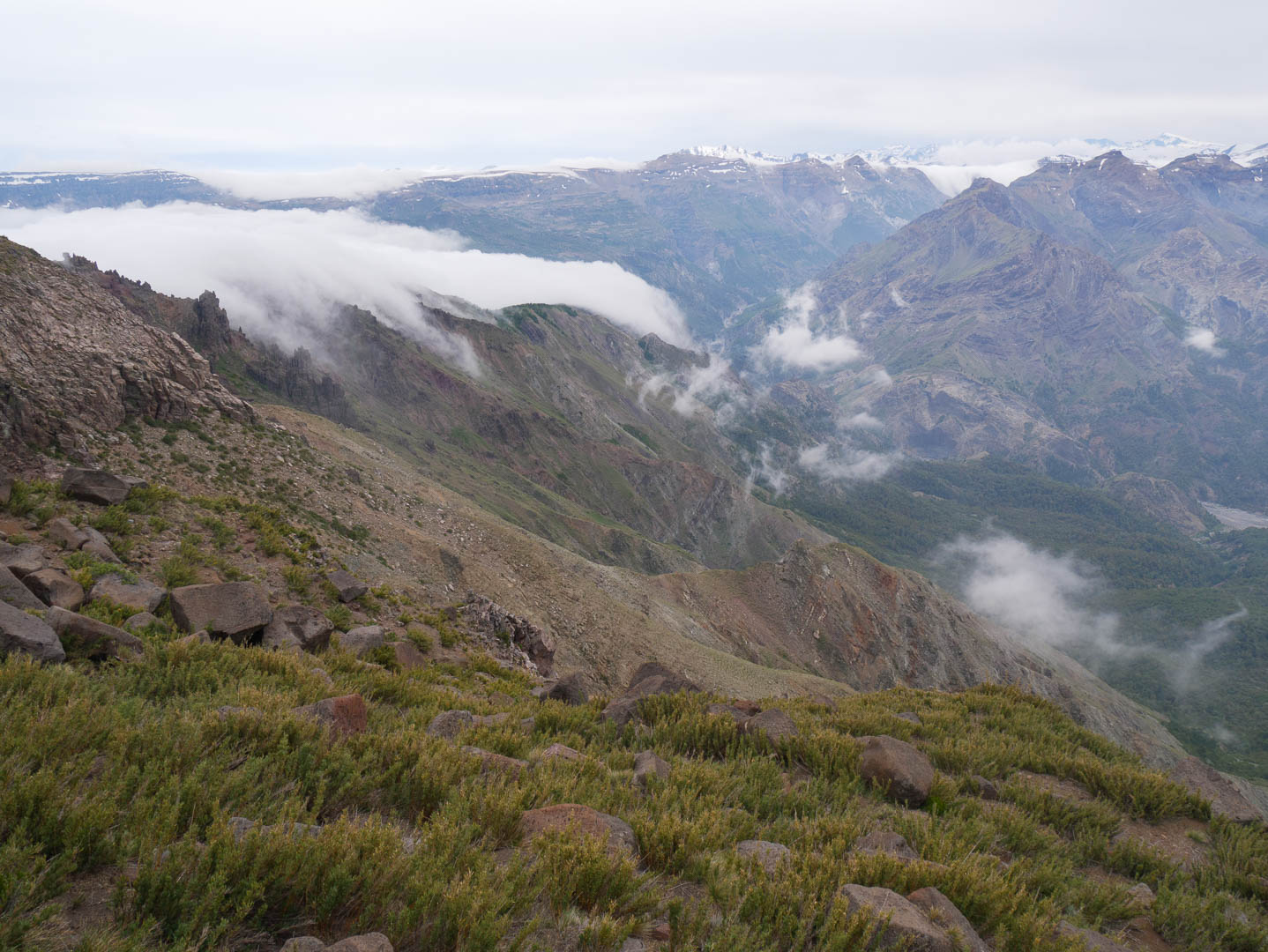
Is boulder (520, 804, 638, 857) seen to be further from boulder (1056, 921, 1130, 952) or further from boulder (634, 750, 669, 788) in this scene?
boulder (1056, 921, 1130, 952)

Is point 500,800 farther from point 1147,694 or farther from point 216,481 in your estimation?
point 1147,694

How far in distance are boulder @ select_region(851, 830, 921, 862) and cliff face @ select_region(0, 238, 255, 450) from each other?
26979 millimetres

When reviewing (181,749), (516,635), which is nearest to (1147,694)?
(516,635)

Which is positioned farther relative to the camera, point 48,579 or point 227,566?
point 227,566

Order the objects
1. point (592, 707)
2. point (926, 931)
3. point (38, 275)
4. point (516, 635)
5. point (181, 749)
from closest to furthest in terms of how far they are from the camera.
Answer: point (926, 931), point (181, 749), point (592, 707), point (516, 635), point (38, 275)

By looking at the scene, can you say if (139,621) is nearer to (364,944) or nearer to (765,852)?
(364,944)

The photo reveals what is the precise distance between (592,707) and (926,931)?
8.03 meters

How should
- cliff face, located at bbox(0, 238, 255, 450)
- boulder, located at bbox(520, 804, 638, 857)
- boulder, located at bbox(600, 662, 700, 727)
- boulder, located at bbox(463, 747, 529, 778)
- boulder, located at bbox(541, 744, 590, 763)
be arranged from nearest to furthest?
boulder, located at bbox(520, 804, 638, 857)
boulder, located at bbox(463, 747, 529, 778)
boulder, located at bbox(541, 744, 590, 763)
boulder, located at bbox(600, 662, 700, 727)
cliff face, located at bbox(0, 238, 255, 450)

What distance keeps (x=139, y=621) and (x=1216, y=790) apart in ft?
66.8

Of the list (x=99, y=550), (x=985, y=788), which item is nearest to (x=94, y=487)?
(x=99, y=550)

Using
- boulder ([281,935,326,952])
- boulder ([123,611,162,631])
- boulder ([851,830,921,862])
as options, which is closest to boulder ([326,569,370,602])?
boulder ([123,611,162,631])

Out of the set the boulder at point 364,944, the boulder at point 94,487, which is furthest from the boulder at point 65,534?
the boulder at point 364,944

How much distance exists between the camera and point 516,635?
931 inches

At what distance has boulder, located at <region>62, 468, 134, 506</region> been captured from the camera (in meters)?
16.9
